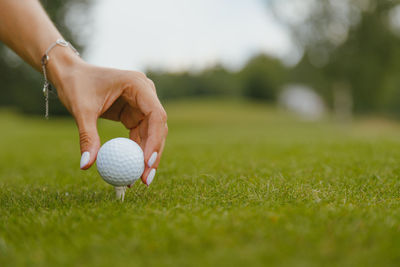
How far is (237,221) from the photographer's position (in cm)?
175

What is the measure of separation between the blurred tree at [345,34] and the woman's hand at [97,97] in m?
22.8

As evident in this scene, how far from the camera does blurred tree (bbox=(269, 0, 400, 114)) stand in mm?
22750

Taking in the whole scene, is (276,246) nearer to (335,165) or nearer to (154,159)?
(154,159)

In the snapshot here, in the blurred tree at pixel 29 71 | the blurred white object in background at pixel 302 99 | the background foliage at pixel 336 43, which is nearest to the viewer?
the blurred tree at pixel 29 71

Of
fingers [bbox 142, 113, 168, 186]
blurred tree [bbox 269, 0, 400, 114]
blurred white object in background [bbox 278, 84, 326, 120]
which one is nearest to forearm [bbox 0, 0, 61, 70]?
fingers [bbox 142, 113, 168, 186]

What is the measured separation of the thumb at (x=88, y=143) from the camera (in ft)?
7.15

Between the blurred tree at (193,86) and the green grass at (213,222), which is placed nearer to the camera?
the green grass at (213,222)

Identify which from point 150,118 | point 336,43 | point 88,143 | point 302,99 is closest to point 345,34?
point 336,43

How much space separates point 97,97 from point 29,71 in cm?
2352

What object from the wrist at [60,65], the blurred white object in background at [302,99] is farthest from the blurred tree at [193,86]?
the wrist at [60,65]

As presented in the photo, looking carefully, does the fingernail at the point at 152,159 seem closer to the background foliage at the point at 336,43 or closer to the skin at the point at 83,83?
the skin at the point at 83,83

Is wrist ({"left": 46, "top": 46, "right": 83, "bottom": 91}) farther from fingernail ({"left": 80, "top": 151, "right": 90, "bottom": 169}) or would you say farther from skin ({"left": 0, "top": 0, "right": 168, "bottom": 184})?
fingernail ({"left": 80, "top": 151, "right": 90, "bottom": 169})

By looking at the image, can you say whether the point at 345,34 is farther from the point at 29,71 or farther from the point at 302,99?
the point at 302,99

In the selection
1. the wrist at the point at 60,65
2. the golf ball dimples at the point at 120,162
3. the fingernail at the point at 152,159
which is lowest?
the golf ball dimples at the point at 120,162
